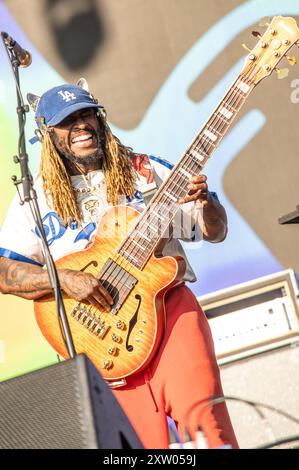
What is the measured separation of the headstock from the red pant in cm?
96

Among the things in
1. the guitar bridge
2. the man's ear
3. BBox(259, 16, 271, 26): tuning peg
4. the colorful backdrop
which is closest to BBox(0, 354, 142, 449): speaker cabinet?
the guitar bridge

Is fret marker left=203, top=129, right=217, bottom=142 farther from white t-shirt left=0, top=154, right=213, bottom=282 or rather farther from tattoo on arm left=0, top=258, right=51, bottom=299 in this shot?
tattoo on arm left=0, top=258, right=51, bottom=299

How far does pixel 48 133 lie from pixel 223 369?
1.34m

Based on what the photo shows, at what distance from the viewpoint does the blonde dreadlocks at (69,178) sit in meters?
3.06

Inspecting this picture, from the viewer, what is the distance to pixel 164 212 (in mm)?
3010

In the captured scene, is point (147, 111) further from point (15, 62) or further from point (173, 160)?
point (15, 62)

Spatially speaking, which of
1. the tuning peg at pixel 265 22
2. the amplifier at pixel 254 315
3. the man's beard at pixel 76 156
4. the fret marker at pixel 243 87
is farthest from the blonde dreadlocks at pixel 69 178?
the amplifier at pixel 254 315

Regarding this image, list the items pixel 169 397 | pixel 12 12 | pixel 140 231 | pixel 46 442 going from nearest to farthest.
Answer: pixel 46 442 → pixel 169 397 → pixel 140 231 → pixel 12 12

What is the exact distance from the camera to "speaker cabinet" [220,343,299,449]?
3.53 metres

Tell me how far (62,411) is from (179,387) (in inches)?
43.5

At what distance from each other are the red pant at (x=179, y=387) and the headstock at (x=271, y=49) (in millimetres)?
956

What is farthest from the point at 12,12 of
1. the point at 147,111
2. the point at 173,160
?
the point at 173,160

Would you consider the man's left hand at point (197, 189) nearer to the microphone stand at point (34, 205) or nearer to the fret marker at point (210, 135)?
the fret marker at point (210, 135)

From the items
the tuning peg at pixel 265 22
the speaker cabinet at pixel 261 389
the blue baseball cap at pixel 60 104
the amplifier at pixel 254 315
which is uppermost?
the tuning peg at pixel 265 22
